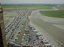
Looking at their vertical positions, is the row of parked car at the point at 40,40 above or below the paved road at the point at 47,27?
below

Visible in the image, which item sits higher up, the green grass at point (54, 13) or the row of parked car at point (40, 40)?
the green grass at point (54, 13)

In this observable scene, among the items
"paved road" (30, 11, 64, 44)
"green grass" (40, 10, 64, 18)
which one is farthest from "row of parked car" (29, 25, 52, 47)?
"green grass" (40, 10, 64, 18)

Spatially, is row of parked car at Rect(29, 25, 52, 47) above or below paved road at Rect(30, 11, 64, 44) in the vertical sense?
below

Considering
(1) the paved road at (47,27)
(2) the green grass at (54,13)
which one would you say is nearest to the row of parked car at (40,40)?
(1) the paved road at (47,27)

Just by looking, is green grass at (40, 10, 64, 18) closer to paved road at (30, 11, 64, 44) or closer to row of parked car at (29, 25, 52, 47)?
paved road at (30, 11, 64, 44)

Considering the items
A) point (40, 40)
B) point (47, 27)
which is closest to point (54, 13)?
point (47, 27)

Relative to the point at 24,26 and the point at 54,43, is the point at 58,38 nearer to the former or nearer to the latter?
the point at 54,43

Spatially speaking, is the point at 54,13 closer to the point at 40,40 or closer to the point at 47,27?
the point at 47,27

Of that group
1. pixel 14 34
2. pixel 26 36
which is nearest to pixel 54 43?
pixel 26 36

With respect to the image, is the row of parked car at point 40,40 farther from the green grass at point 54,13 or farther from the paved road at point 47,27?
the green grass at point 54,13

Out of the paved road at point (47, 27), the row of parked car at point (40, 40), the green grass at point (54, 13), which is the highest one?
the green grass at point (54, 13)
